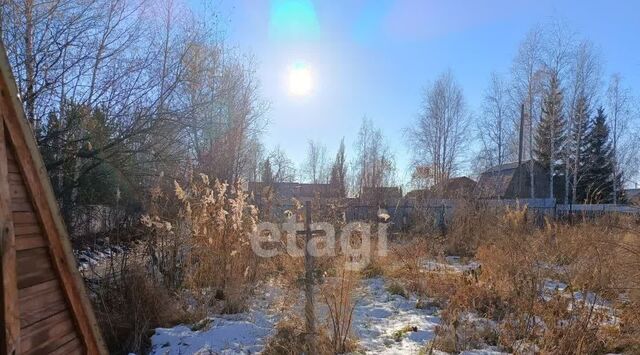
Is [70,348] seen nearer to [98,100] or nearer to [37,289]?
Result: [37,289]

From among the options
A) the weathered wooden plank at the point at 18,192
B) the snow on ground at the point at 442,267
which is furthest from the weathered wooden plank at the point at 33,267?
the snow on ground at the point at 442,267

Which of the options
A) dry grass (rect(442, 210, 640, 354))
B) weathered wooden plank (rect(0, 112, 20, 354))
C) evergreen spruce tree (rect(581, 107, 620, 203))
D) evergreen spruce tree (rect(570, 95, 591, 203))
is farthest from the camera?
evergreen spruce tree (rect(581, 107, 620, 203))

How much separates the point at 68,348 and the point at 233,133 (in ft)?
45.5

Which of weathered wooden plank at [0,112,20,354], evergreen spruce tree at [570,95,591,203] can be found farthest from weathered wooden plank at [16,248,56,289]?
evergreen spruce tree at [570,95,591,203]

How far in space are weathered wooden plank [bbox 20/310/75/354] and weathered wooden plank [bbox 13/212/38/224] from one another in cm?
41

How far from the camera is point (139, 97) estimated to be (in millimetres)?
8047

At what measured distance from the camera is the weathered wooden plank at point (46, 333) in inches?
66.6

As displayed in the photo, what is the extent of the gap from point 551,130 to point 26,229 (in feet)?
90.5

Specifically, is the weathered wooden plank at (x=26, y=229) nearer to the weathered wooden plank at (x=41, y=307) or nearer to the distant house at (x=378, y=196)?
the weathered wooden plank at (x=41, y=307)

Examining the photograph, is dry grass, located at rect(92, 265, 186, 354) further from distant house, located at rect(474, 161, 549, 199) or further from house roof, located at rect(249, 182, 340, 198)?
distant house, located at rect(474, 161, 549, 199)

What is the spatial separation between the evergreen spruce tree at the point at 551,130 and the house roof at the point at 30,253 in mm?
26565

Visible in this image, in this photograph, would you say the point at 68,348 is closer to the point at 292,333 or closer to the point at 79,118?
the point at 292,333

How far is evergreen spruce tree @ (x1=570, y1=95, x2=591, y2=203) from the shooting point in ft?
82.0

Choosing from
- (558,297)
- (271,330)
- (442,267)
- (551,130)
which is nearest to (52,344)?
(271,330)
